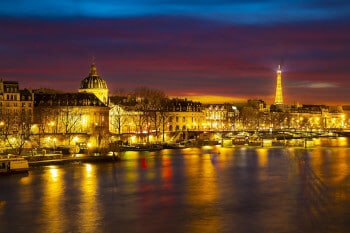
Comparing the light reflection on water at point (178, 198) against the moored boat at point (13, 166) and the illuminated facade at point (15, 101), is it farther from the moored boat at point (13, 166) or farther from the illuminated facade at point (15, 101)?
the illuminated facade at point (15, 101)

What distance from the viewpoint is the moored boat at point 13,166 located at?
39219 mm

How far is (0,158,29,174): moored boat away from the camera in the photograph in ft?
129

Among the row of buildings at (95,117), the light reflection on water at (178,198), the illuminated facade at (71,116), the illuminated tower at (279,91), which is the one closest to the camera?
the light reflection on water at (178,198)

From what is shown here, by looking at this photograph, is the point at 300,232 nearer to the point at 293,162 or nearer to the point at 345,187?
the point at 345,187

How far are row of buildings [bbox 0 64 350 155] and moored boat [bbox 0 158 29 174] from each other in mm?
9363

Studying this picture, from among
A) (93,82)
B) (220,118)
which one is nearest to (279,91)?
(220,118)

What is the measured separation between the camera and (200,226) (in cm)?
2306

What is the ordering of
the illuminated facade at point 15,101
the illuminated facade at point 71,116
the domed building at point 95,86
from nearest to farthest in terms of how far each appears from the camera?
the illuminated facade at point 71,116, the illuminated facade at point 15,101, the domed building at point 95,86

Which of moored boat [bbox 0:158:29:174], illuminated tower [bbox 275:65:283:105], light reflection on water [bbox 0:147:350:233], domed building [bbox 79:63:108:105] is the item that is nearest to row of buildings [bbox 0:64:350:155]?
domed building [bbox 79:63:108:105]

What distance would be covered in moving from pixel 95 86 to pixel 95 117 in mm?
18578

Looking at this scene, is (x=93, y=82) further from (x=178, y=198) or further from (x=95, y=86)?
(x=178, y=198)

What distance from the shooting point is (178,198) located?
29.8m

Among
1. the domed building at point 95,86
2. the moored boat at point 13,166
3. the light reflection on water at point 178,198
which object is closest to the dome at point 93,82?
the domed building at point 95,86

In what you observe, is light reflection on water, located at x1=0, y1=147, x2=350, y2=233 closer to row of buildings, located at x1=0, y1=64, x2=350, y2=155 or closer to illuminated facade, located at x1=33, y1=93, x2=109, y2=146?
row of buildings, located at x1=0, y1=64, x2=350, y2=155
